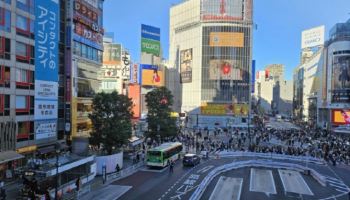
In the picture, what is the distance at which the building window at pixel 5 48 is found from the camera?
2874 centimetres

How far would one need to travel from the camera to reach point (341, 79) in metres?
81.7

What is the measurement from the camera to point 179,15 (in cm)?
10731

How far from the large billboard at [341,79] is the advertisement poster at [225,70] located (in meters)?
22.7

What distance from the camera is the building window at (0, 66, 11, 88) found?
28.8 m

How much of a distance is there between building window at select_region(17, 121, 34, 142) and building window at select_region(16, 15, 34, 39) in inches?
304

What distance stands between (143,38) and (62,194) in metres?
53.7

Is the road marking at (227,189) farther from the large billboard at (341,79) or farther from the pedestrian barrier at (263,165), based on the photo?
the large billboard at (341,79)

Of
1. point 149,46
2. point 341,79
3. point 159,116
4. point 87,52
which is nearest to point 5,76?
point 87,52

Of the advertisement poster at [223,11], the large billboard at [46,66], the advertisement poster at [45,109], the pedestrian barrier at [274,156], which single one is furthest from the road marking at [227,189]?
the advertisement poster at [223,11]

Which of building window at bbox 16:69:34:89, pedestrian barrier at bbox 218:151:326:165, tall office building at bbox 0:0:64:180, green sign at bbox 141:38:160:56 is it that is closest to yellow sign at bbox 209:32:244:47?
green sign at bbox 141:38:160:56

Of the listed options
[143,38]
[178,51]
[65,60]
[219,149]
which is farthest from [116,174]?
[178,51]

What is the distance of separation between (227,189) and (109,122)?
13141 millimetres

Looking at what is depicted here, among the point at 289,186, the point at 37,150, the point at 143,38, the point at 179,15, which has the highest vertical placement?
the point at 179,15

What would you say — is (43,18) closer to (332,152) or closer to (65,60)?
(65,60)
